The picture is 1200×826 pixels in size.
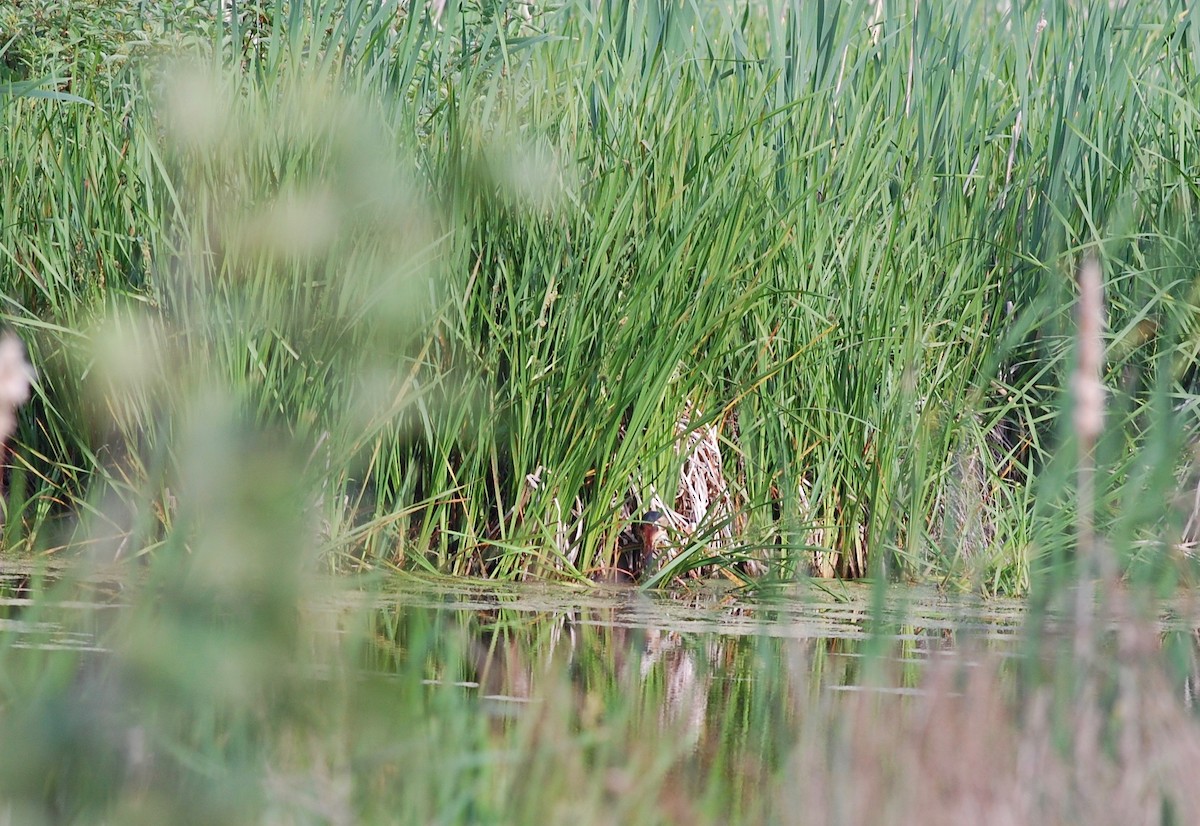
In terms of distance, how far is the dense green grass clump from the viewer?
3199mm

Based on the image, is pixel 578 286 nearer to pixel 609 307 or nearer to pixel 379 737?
pixel 609 307

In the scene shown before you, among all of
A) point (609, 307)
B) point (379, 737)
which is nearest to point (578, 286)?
point (609, 307)

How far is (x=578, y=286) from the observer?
11.3 feet

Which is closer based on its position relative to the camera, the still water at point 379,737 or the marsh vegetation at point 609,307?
the still water at point 379,737

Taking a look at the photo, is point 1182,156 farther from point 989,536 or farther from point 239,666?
point 239,666

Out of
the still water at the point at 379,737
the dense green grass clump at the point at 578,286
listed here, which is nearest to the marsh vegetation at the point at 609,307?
the dense green grass clump at the point at 578,286

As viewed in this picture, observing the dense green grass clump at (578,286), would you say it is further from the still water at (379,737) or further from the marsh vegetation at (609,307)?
the still water at (379,737)

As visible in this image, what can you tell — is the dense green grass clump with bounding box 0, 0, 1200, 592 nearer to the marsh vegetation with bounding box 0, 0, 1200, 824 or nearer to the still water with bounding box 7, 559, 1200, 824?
the marsh vegetation with bounding box 0, 0, 1200, 824

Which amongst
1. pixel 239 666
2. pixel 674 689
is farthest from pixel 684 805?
pixel 674 689

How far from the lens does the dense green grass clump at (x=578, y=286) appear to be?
3.20 m

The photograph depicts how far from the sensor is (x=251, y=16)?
14.5 feet

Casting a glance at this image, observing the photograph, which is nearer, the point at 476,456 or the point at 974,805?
the point at 974,805

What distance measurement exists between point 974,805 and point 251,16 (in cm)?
360

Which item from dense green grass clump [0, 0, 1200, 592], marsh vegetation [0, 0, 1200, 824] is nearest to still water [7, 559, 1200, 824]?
marsh vegetation [0, 0, 1200, 824]
